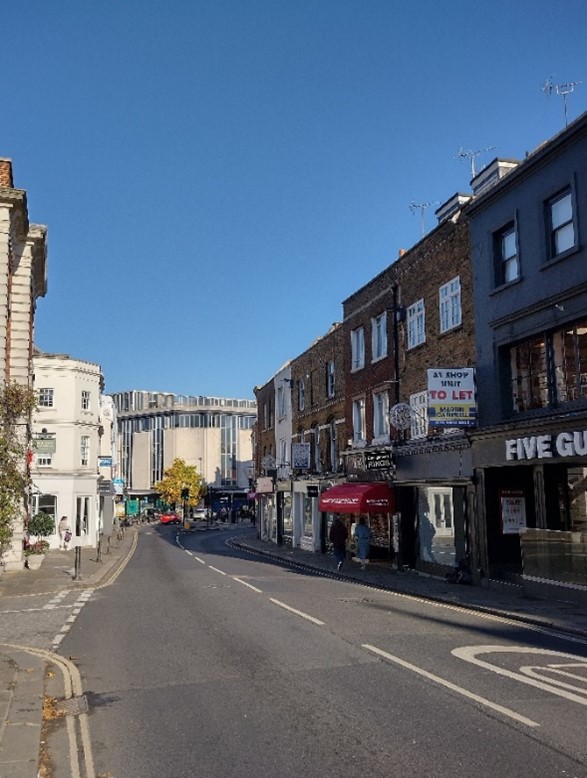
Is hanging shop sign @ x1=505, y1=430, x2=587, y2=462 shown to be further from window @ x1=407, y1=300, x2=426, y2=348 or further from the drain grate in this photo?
the drain grate

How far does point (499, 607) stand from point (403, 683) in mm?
8002

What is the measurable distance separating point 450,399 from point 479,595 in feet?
17.4

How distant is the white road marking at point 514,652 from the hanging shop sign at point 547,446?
6.63m

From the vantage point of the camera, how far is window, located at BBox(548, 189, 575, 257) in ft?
59.3

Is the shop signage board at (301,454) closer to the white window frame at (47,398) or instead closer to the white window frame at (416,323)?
the white window frame at (416,323)

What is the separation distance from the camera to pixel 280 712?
7.89 metres

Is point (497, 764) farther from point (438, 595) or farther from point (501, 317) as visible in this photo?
point (501, 317)

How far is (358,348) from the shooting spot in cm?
3153

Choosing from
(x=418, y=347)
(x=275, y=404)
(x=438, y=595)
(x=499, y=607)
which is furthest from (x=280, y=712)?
(x=275, y=404)

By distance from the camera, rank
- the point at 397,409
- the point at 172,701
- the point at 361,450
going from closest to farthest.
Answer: the point at 172,701
the point at 397,409
the point at 361,450

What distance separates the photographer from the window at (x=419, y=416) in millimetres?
24969

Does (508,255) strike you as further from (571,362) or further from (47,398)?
(47,398)

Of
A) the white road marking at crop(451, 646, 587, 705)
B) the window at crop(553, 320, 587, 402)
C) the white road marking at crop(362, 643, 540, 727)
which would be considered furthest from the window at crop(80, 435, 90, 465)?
the white road marking at crop(451, 646, 587, 705)

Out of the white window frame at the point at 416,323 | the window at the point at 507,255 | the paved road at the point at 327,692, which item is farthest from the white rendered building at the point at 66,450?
the window at the point at 507,255
